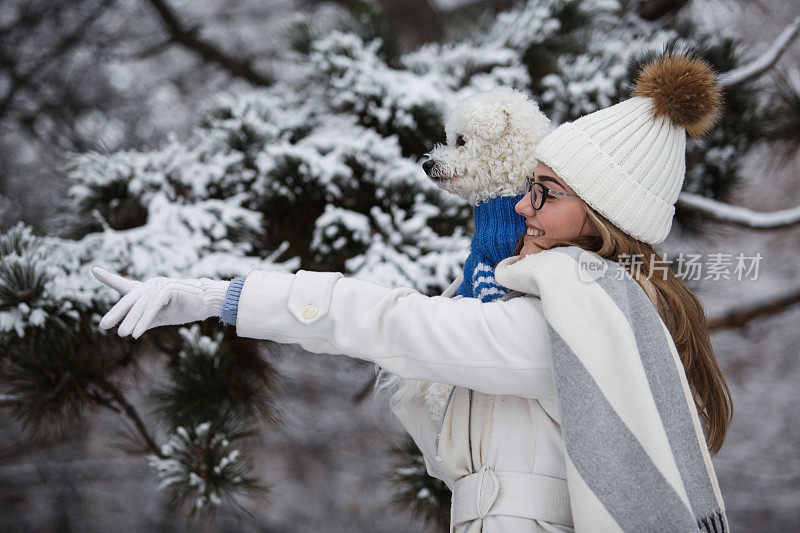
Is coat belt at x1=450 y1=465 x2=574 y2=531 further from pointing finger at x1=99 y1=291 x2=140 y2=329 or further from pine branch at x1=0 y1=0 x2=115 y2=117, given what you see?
pine branch at x1=0 y1=0 x2=115 y2=117

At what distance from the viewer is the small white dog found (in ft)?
2.85

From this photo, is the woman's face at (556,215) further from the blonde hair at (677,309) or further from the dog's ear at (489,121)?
the dog's ear at (489,121)

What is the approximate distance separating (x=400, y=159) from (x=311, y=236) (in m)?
0.29

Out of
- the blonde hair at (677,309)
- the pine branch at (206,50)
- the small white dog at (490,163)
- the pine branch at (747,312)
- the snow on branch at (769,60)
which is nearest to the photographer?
the blonde hair at (677,309)

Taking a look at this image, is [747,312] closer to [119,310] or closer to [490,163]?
[490,163]

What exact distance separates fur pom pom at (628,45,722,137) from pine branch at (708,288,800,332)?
1.45 meters

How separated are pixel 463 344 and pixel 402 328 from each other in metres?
0.07

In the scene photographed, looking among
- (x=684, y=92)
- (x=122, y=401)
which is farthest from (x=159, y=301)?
(x=122, y=401)

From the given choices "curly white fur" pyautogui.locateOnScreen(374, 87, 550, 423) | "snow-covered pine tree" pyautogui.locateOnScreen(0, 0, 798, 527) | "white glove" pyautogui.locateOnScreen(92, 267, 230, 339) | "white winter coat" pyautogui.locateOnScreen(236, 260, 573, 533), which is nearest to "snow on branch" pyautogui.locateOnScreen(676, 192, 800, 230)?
"snow-covered pine tree" pyautogui.locateOnScreen(0, 0, 798, 527)

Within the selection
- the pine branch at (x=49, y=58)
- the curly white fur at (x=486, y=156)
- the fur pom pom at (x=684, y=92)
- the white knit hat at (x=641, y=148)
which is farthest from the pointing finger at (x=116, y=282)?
the pine branch at (x=49, y=58)

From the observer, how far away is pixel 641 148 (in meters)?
0.72

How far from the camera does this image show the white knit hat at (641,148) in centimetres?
71

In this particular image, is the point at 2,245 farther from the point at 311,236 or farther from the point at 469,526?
the point at 469,526

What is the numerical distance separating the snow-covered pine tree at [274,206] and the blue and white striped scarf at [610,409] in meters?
0.61
